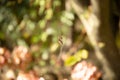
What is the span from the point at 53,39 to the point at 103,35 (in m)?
0.57

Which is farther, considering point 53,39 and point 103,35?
point 53,39

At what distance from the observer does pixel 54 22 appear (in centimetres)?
227

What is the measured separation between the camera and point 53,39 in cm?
229

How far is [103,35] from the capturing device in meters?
1.80

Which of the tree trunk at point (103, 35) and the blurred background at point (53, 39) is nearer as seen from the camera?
the tree trunk at point (103, 35)

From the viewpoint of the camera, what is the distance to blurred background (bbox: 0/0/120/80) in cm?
190

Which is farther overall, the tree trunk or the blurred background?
the blurred background

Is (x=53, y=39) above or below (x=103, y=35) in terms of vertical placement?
above

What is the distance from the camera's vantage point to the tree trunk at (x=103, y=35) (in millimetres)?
1685

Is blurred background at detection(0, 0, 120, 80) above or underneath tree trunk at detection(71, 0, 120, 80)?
above

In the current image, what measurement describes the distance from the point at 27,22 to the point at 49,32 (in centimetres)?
20

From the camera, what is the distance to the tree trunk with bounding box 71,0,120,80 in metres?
1.69

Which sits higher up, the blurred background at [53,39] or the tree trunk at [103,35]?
the blurred background at [53,39]

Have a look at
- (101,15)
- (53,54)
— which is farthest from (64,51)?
(101,15)
